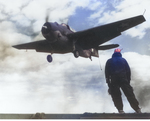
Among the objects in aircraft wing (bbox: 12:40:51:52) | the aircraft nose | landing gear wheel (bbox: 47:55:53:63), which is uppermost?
the aircraft nose

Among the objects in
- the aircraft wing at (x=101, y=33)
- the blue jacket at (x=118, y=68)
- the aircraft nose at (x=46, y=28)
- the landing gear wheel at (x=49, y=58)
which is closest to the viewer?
the blue jacket at (x=118, y=68)

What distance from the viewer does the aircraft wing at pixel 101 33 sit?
5.84m

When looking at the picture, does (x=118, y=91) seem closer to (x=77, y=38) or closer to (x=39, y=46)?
(x=77, y=38)

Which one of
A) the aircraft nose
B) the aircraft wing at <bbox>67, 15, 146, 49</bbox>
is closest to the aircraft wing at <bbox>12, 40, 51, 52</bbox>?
the aircraft nose

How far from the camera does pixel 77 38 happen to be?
671cm

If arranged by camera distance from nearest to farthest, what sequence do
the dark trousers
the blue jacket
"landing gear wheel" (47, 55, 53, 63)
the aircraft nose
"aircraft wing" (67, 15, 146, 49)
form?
the dark trousers < the blue jacket < "aircraft wing" (67, 15, 146, 49) < the aircraft nose < "landing gear wheel" (47, 55, 53, 63)

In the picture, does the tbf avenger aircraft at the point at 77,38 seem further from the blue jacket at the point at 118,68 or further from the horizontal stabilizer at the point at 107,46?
the blue jacket at the point at 118,68

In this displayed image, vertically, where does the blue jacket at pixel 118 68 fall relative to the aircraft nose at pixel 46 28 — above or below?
below

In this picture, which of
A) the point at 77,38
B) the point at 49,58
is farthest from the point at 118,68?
the point at 49,58

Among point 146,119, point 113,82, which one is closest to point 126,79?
point 113,82

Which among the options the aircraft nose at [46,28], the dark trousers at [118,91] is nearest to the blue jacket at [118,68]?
the dark trousers at [118,91]

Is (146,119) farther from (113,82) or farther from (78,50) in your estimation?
(78,50)

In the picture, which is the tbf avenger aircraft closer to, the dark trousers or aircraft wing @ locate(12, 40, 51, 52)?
aircraft wing @ locate(12, 40, 51, 52)

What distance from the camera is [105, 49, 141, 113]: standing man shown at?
365 centimetres
